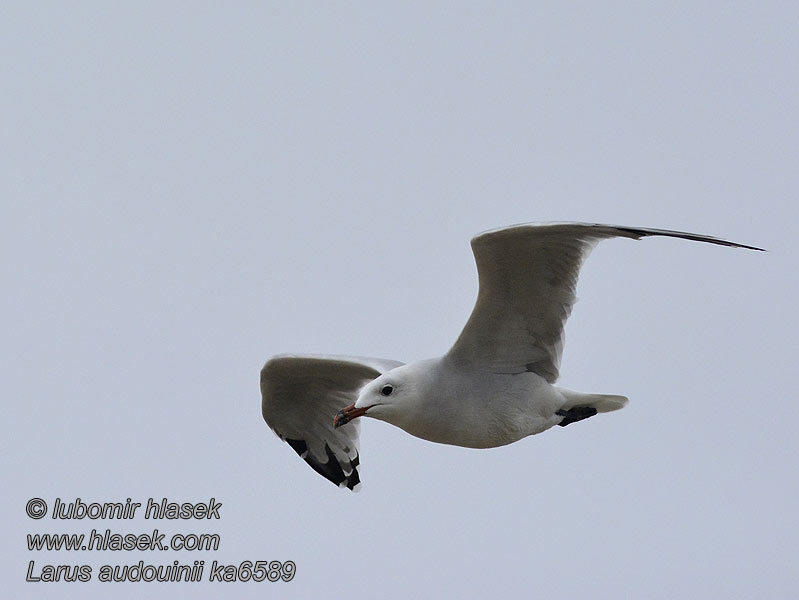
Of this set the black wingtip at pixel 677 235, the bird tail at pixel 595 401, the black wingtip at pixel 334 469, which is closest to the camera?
the black wingtip at pixel 677 235

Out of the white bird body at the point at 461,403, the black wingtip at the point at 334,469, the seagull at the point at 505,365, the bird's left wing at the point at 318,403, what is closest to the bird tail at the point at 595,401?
the seagull at the point at 505,365

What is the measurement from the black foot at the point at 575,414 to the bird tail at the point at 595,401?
0.04 meters

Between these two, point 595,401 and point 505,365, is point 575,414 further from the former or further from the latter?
point 505,365

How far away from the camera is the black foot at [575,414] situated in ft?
34.7

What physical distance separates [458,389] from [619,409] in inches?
65.1

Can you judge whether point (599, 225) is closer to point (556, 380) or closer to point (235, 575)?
point (556, 380)

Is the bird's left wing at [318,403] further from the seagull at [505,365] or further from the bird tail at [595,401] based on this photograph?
the bird tail at [595,401]

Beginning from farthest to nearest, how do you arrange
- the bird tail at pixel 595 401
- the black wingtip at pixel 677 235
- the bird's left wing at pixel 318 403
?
1. the bird's left wing at pixel 318 403
2. the bird tail at pixel 595 401
3. the black wingtip at pixel 677 235

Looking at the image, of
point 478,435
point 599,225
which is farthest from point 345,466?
point 599,225

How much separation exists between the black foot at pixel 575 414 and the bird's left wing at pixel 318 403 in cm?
144

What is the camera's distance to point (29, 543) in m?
11.3

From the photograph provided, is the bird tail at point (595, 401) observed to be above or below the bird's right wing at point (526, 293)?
below

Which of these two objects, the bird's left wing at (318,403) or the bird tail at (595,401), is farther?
the bird's left wing at (318,403)

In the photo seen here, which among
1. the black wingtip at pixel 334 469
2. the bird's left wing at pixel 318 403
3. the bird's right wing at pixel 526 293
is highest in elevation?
the bird's right wing at pixel 526 293
